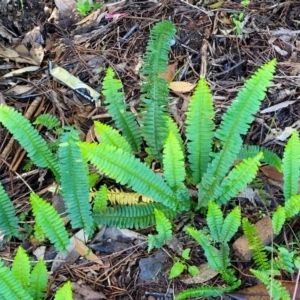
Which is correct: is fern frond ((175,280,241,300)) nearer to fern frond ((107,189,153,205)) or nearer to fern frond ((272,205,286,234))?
fern frond ((272,205,286,234))

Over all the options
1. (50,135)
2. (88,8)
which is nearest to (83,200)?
(50,135)

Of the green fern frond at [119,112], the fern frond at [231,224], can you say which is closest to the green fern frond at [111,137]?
the green fern frond at [119,112]

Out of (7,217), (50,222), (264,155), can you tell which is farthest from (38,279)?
(264,155)

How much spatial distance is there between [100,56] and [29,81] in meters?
0.46

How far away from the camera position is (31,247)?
253 centimetres

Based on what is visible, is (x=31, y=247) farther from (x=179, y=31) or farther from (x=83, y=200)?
(x=179, y=31)

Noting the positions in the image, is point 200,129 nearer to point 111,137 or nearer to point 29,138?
point 111,137

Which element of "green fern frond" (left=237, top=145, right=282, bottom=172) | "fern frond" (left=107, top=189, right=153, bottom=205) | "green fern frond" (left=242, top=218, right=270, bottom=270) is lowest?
"green fern frond" (left=242, top=218, right=270, bottom=270)

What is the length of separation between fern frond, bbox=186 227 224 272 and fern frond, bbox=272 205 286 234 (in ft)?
0.96

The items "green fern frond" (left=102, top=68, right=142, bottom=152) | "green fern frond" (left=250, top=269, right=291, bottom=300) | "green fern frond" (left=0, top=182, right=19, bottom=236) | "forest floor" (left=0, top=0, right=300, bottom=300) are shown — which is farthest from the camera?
"green fern frond" (left=102, top=68, right=142, bottom=152)

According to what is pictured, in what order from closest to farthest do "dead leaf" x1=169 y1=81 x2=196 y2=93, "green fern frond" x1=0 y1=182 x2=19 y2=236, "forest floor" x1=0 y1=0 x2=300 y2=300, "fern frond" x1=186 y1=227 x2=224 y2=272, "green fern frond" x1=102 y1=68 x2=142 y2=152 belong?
1. "fern frond" x1=186 y1=227 x2=224 y2=272
2. "forest floor" x1=0 y1=0 x2=300 y2=300
3. "green fern frond" x1=0 y1=182 x2=19 y2=236
4. "green fern frond" x1=102 y1=68 x2=142 y2=152
5. "dead leaf" x1=169 y1=81 x2=196 y2=93

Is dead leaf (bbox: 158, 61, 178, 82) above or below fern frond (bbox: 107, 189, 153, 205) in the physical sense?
above

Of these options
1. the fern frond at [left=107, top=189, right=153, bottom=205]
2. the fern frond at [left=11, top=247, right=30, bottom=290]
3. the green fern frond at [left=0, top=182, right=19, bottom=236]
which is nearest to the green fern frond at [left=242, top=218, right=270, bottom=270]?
the fern frond at [left=107, top=189, right=153, bottom=205]

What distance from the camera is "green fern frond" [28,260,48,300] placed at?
7.47 feet
